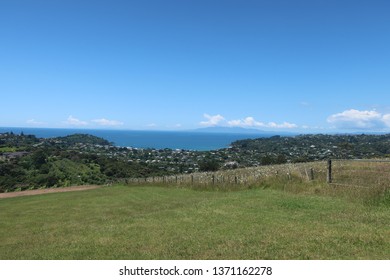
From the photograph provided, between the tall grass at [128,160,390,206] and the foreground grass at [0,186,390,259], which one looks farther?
the tall grass at [128,160,390,206]

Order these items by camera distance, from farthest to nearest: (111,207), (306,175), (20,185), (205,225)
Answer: (20,185)
(306,175)
(111,207)
(205,225)

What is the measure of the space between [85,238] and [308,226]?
5.87 m

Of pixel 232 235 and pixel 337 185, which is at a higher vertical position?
pixel 337 185

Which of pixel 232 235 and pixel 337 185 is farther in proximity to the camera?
pixel 337 185

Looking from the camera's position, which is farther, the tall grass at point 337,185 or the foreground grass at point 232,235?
the tall grass at point 337,185

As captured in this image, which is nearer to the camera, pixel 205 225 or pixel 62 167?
pixel 205 225

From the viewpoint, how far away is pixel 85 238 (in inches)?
398

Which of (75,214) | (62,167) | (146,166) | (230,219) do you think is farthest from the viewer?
(146,166)

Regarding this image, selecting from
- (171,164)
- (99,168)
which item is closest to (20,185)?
(99,168)

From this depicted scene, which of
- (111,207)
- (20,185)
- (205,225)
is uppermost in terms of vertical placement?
(205,225)

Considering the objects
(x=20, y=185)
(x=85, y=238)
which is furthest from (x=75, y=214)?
(x=20, y=185)

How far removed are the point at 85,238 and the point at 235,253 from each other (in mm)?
4661

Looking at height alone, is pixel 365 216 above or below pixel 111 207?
above

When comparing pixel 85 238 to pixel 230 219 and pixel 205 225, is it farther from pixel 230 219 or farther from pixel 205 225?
pixel 230 219
